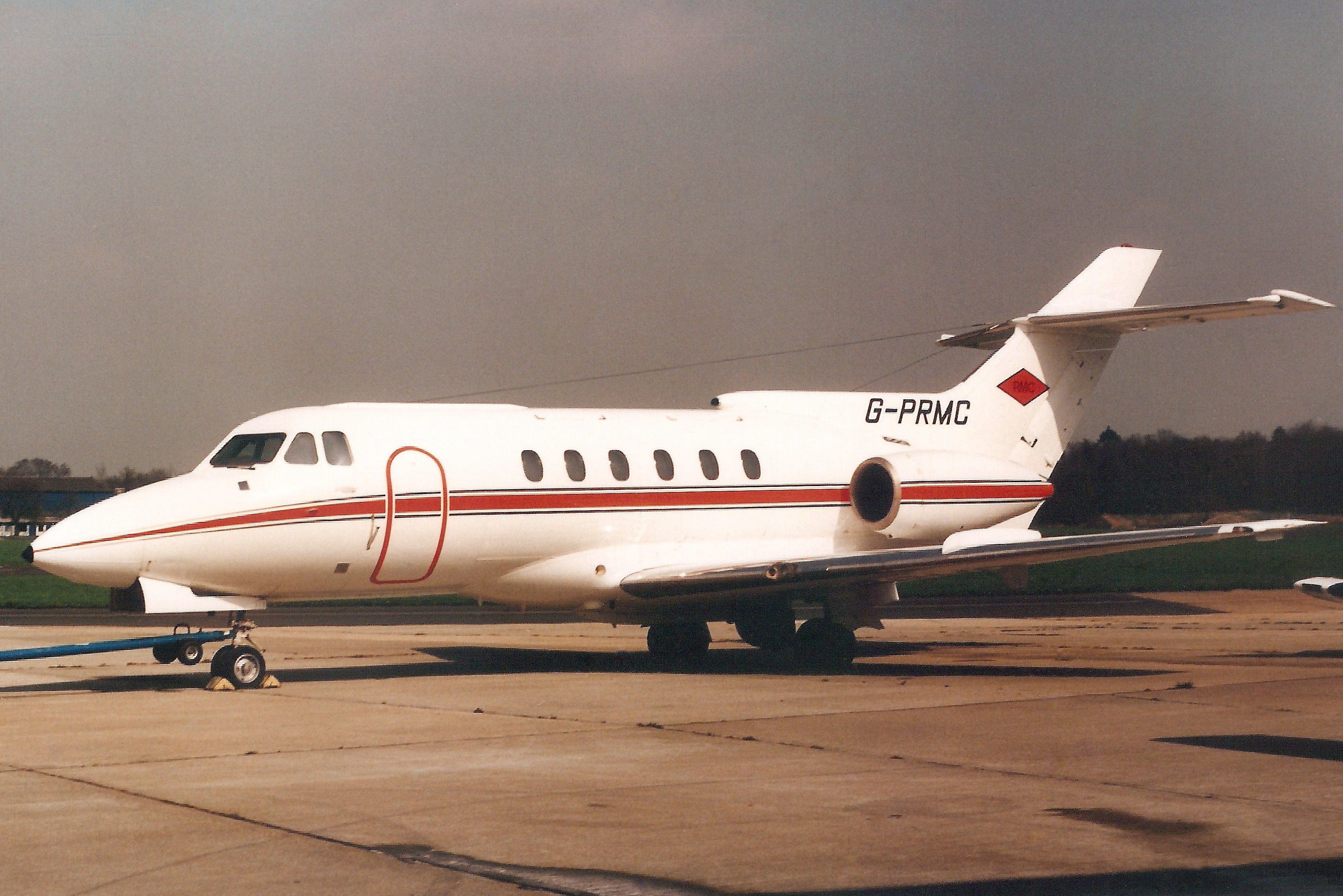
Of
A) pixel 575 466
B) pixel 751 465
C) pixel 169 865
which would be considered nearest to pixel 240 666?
pixel 575 466

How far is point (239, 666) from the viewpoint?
1570cm

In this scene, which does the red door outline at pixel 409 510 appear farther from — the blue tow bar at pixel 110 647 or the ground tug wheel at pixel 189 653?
the ground tug wheel at pixel 189 653

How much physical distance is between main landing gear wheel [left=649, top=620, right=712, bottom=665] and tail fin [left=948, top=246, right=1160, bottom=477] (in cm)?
513

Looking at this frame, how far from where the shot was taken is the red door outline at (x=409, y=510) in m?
16.3

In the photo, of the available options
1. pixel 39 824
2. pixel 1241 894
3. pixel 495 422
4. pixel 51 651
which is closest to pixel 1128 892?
pixel 1241 894

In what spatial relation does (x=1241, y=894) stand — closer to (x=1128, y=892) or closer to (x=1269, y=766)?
(x=1128, y=892)

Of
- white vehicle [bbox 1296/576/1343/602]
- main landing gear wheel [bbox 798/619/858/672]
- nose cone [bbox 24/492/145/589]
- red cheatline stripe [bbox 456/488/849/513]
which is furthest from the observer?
main landing gear wheel [bbox 798/619/858/672]

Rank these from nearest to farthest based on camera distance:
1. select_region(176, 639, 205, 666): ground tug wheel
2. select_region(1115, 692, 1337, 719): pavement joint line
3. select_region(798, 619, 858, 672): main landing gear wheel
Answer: select_region(1115, 692, 1337, 719): pavement joint line < select_region(176, 639, 205, 666): ground tug wheel < select_region(798, 619, 858, 672): main landing gear wheel

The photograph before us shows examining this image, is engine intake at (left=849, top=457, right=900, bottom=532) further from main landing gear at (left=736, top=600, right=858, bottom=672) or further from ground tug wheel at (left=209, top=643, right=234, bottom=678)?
ground tug wheel at (left=209, top=643, right=234, bottom=678)

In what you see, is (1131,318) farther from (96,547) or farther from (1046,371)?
(96,547)

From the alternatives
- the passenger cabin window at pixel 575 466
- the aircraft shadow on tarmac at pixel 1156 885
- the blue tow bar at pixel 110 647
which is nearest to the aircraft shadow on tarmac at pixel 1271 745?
the aircraft shadow on tarmac at pixel 1156 885

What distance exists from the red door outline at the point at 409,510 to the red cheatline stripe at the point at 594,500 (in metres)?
0.02

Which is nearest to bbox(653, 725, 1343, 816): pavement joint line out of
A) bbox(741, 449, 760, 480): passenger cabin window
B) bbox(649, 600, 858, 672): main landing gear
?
bbox(649, 600, 858, 672): main landing gear

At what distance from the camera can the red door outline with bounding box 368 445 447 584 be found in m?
16.3
